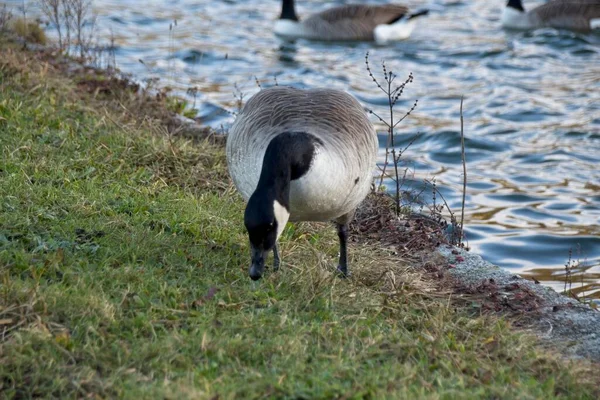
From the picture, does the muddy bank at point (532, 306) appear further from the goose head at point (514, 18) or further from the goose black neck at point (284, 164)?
the goose head at point (514, 18)

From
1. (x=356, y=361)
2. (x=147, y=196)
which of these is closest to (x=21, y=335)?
(x=356, y=361)

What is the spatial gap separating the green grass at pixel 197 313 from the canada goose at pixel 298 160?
0.39 m

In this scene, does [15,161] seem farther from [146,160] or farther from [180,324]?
[180,324]

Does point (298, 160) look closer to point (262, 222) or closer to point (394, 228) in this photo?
point (262, 222)

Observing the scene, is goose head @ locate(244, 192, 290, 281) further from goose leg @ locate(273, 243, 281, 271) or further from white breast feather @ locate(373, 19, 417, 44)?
white breast feather @ locate(373, 19, 417, 44)

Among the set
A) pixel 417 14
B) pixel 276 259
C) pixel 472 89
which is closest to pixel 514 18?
pixel 417 14

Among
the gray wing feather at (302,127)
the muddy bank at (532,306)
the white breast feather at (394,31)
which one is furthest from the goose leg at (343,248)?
the white breast feather at (394,31)

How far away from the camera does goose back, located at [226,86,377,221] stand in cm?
466

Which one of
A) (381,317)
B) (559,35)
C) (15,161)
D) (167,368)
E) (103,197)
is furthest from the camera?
(559,35)

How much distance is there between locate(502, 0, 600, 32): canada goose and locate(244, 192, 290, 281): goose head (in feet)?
43.6

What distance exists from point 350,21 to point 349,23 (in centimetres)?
10

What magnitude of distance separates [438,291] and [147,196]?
2.31 meters

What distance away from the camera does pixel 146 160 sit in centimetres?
717

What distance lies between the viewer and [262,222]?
432cm
